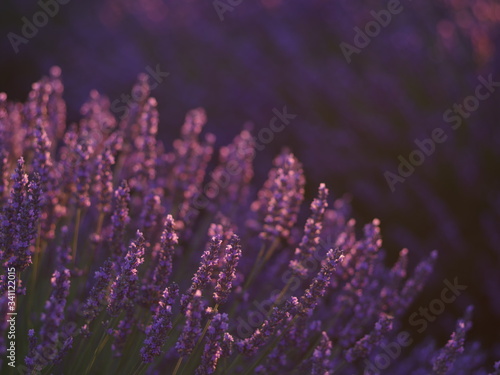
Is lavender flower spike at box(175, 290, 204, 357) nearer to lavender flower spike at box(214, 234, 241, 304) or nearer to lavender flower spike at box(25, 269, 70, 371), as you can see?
lavender flower spike at box(214, 234, 241, 304)

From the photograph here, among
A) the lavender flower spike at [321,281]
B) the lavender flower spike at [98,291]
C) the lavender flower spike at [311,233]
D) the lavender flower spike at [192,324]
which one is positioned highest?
the lavender flower spike at [311,233]

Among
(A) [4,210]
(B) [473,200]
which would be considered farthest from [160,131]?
(A) [4,210]

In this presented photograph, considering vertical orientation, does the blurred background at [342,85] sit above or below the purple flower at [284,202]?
above

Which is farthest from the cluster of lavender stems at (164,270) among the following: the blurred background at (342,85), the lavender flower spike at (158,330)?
the blurred background at (342,85)

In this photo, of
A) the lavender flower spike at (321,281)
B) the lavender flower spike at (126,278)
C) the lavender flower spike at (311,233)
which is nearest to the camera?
the lavender flower spike at (126,278)

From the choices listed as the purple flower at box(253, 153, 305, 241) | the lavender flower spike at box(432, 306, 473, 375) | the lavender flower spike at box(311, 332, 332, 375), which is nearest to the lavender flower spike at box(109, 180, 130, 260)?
the purple flower at box(253, 153, 305, 241)

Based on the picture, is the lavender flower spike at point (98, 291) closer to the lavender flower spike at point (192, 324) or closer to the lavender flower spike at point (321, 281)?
the lavender flower spike at point (192, 324)

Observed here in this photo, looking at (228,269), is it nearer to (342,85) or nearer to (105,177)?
(105,177)
